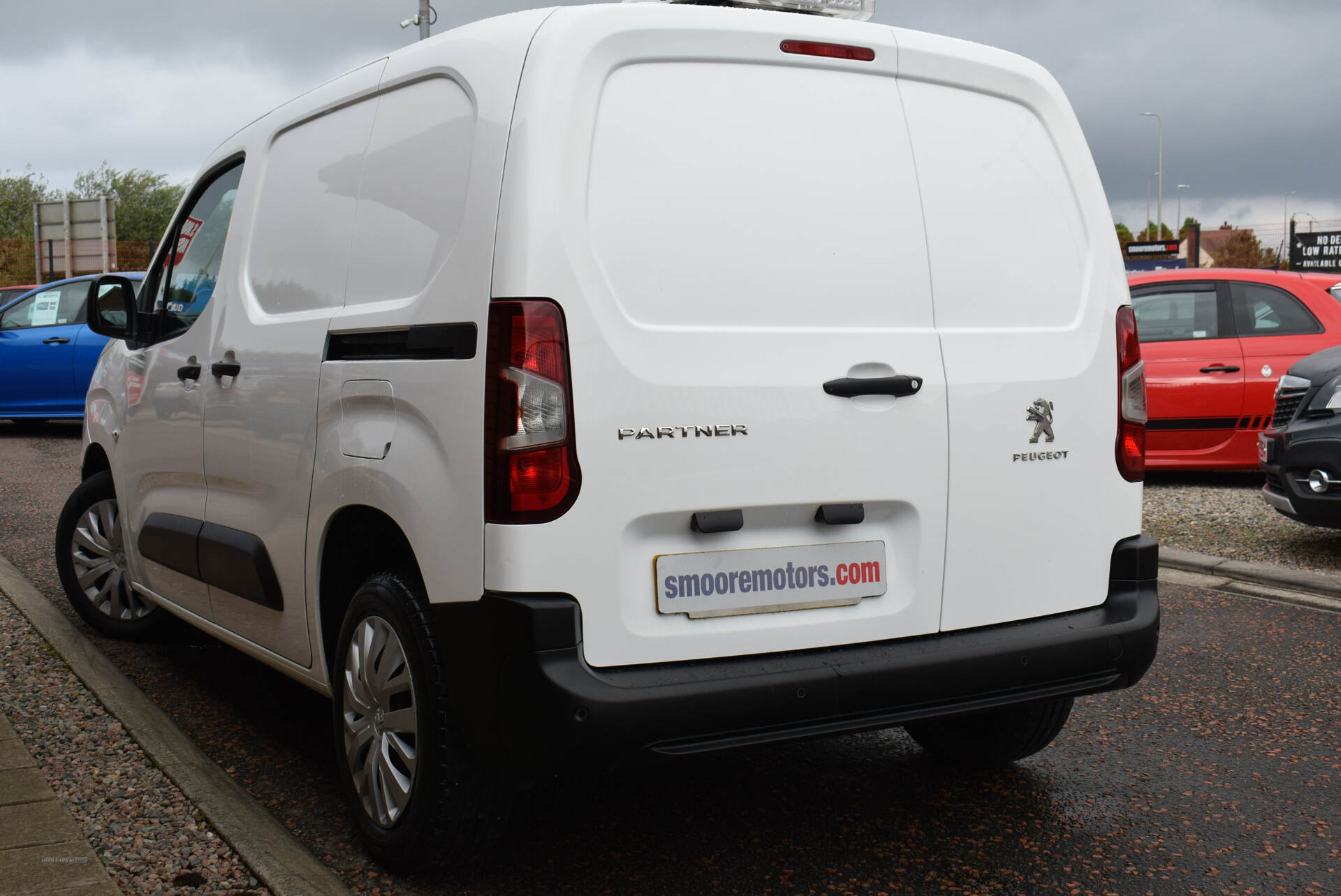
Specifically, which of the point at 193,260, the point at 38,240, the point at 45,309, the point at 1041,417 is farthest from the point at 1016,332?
the point at 38,240

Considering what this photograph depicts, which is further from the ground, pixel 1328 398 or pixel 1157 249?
pixel 1157 249

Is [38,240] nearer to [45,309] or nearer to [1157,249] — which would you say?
[45,309]

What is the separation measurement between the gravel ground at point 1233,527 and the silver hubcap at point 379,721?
5.33 m

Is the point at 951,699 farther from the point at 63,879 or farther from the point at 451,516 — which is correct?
the point at 63,879

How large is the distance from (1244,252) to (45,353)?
8373cm

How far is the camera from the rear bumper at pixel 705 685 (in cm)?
267

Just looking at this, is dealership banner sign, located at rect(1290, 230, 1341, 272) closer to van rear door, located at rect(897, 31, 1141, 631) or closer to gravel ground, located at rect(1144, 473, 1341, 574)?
gravel ground, located at rect(1144, 473, 1341, 574)

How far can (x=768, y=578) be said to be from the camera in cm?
287

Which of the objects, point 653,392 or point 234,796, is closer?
point 653,392

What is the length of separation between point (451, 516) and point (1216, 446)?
8.15 m

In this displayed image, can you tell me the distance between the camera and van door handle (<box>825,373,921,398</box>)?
2922 millimetres

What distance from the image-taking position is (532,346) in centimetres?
267

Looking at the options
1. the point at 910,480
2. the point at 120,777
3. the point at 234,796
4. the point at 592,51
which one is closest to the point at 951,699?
the point at 910,480

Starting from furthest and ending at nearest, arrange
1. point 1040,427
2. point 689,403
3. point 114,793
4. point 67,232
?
point 67,232 → point 114,793 → point 1040,427 → point 689,403
